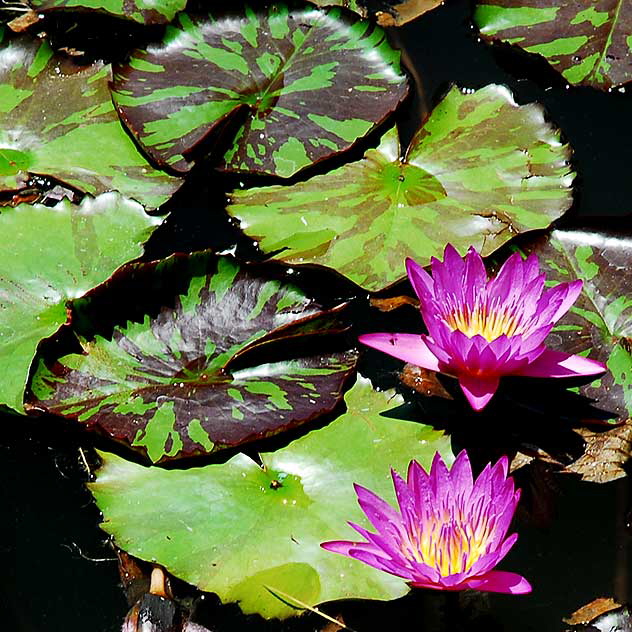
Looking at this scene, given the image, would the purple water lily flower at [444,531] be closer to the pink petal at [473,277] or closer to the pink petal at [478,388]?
the pink petal at [478,388]

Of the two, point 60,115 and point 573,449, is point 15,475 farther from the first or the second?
point 573,449

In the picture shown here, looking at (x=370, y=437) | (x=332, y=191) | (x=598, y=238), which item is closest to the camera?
(x=370, y=437)

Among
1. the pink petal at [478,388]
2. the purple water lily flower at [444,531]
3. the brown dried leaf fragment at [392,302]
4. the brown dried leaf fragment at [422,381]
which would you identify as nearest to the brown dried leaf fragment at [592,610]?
the purple water lily flower at [444,531]

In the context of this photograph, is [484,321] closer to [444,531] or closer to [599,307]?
[599,307]

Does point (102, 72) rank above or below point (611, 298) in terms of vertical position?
above

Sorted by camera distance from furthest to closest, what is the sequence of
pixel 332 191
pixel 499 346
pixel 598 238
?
1. pixel 332 191
2. pixel 598 238
3. pixel 499 346

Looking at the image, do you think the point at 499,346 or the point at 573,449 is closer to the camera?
the point at 499,346

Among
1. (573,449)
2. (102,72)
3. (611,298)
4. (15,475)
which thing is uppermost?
(102,72)

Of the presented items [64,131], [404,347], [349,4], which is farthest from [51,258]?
[349,4]

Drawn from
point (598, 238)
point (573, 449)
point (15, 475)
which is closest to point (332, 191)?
point (598, 238)
